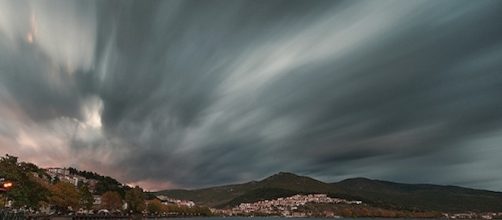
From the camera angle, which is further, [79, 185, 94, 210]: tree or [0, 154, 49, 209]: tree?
[79, 185, 94, 210]: tree

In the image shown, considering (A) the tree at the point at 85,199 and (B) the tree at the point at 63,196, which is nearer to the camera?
(B) the tree at the point at 63,196

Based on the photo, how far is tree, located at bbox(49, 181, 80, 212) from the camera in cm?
15366

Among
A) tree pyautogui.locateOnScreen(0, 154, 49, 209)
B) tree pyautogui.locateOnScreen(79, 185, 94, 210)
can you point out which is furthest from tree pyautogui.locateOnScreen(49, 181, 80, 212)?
tree pyautogui.locateOnScreen(0, 154, 49, 209)

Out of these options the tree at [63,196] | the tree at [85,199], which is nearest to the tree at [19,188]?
the tree at [63,196]

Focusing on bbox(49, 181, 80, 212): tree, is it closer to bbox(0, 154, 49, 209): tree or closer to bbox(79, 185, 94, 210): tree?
bbox(79, 185, 94, 210): tree

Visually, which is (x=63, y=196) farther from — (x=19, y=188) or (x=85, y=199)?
(x=19, y=188)

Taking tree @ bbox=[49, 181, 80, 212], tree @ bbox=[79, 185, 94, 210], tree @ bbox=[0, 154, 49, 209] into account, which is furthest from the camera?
tree @ bbox=[79, 185, 94, 210]

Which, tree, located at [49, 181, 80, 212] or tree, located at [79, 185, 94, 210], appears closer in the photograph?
tree, located at [49, 181, 80, 212]

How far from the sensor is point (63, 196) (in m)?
157

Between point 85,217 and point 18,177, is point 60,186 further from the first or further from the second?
point 18,177

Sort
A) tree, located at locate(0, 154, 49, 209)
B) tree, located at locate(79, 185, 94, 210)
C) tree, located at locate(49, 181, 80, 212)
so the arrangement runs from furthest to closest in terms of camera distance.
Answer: tree, located at locate(79, 185, 94, 210) < tree, located at locate(49, 181, 80, 212) < tree, located at locate(0, 154, 49, 209)

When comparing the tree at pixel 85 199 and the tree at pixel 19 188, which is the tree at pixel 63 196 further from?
the tree at pixel 19 188

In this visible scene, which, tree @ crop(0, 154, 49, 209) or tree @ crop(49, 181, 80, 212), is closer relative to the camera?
tree @ crop(0, 154, 49, 209)

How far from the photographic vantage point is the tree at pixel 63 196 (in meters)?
154
